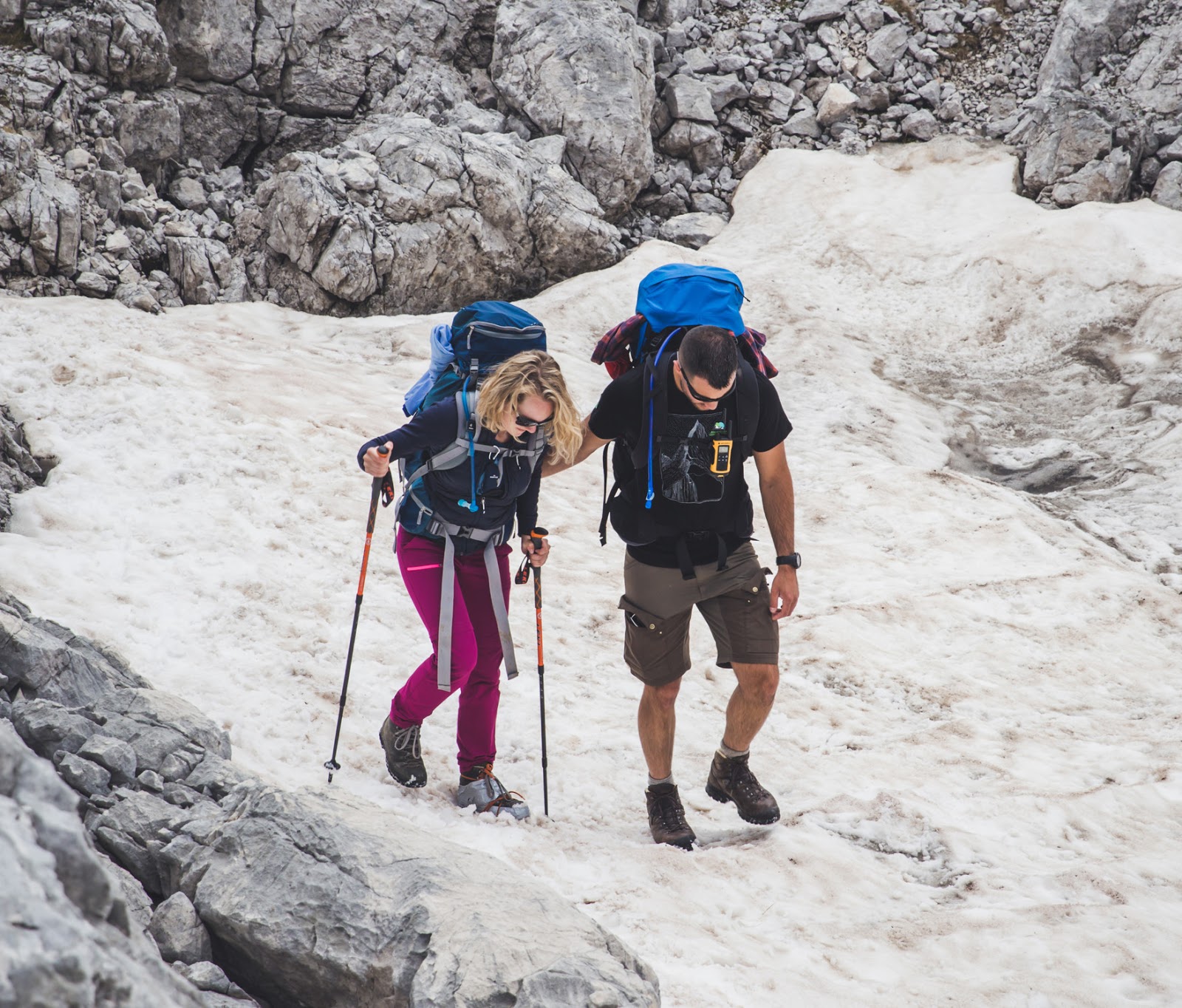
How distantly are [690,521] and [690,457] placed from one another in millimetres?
406

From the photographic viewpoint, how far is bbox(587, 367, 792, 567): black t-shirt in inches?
201

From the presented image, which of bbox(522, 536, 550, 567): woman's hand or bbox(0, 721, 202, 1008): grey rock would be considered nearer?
bbox(0, 721, 202, 1008): grey rock

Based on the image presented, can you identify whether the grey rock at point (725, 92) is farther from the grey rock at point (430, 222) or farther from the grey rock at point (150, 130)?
the grey rock at point (150, 130)

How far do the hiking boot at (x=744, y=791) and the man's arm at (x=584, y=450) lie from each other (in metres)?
2.33

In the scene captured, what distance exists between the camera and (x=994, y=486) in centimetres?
1353

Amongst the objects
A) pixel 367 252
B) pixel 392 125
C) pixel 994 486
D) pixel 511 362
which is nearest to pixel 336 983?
pixel 511 362

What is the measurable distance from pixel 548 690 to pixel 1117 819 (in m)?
4.51

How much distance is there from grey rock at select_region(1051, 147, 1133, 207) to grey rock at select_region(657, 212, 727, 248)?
8.35m

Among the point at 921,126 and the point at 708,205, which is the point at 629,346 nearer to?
the point at 708,205

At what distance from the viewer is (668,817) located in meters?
5.71

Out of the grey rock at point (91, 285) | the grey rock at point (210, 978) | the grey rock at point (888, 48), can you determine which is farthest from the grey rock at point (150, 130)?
the grey rock at point (888, 48)

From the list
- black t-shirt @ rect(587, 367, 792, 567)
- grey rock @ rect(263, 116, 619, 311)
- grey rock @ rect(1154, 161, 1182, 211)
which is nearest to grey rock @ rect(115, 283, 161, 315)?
grey rock @ rect(263, 116, 619, 311)

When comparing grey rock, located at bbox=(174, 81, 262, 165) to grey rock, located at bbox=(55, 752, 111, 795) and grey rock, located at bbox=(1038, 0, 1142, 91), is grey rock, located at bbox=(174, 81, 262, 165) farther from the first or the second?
grey rock, located at bbox=(1038, 0, 1142, 91)

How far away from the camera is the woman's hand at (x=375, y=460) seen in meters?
5.15
